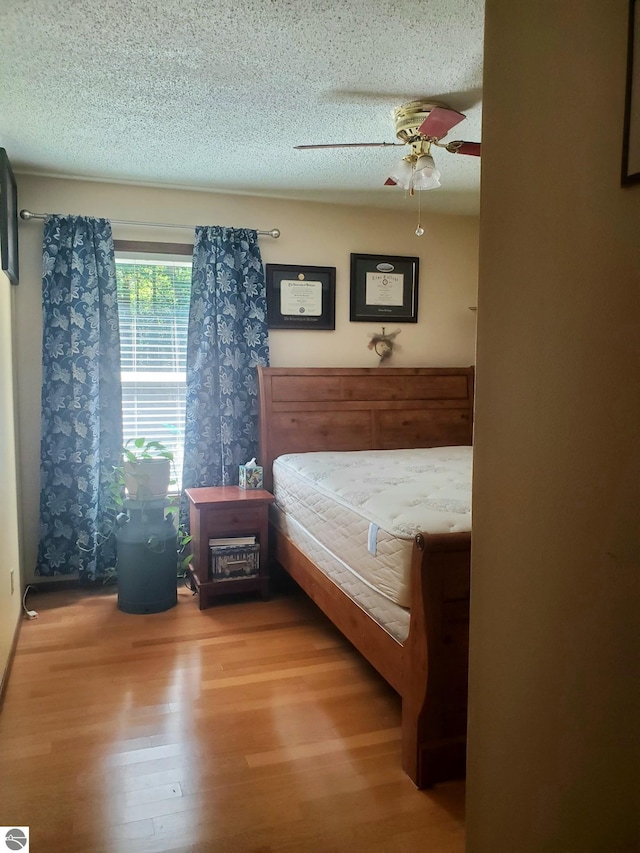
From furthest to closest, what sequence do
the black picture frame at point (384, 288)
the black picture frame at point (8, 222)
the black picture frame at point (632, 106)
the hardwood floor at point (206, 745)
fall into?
the black picture frame at point (384, 288), the black picture frame at point (8, 222), the hardwood floor at point (206, 745), the black picture frame at point (632, 106)

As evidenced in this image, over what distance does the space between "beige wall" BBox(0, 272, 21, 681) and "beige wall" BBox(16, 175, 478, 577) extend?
0.26 metres

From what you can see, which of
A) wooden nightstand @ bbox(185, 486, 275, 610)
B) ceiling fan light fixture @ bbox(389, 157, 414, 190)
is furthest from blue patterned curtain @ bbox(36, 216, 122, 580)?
ceiling fan light fixture @ bbox(389, 157, 414, 190)

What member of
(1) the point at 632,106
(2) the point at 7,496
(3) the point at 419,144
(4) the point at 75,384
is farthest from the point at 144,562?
(1) the point at 632,106

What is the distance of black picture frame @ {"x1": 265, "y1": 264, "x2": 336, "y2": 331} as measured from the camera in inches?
162

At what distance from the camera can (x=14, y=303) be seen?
360 cm

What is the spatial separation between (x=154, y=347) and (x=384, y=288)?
5.30ft

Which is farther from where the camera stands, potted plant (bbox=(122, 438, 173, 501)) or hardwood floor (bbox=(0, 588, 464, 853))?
potted plant (bbox=(122, 438, 173, 501))

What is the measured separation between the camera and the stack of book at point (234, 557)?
356 cm

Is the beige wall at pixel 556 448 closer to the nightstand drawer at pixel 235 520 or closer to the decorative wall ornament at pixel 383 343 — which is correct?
the nightstand drawer at pixel 235 520

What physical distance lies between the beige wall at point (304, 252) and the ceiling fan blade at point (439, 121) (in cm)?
163

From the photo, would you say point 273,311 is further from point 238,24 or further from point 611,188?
point 611,188

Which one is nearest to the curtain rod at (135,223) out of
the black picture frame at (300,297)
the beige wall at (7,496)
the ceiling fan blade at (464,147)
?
the black picture frame at (300,297)

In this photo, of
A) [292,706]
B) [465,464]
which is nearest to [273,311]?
[465,464]

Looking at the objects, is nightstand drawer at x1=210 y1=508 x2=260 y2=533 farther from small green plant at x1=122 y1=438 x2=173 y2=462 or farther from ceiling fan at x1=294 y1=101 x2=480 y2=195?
ceiling fan at x1=294 y1=101 x2=480 y2=195
